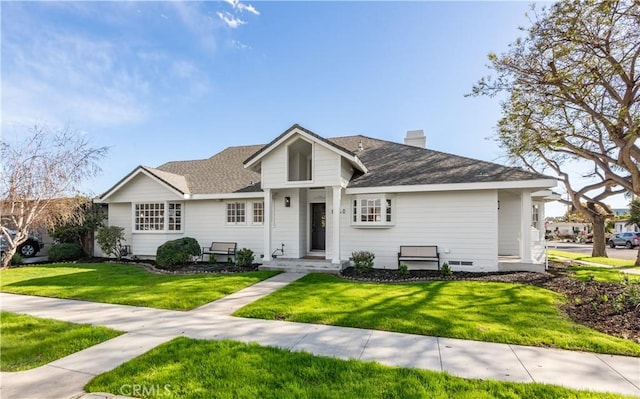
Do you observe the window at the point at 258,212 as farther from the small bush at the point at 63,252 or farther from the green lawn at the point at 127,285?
the small bush at the point at 63,252

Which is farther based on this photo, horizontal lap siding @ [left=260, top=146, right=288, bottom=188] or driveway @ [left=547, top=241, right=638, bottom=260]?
driveway @ [left=547, top=241, right=638, bottom=260]

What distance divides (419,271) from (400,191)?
2.93 m

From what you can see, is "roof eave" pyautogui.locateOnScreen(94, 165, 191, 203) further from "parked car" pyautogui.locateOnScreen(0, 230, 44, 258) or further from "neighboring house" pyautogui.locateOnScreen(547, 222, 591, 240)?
"neighboring house" pyautogui.locateOnScreen(547, 222, 591, 240)

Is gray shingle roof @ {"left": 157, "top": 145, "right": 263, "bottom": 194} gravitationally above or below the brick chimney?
below

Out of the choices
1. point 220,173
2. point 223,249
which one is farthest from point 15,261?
point 220,173

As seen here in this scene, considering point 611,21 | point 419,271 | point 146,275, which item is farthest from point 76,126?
point 611,21

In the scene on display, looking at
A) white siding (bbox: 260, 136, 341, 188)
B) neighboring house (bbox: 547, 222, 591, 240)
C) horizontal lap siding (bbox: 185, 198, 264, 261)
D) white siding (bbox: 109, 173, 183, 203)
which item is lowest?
neighboring house (bbox: 547, 222, 591, 240)

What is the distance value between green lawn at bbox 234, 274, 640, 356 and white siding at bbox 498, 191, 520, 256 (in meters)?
6.11

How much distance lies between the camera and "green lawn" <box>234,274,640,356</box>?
5.03 m

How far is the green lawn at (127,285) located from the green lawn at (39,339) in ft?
5.33

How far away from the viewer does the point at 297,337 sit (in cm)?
504

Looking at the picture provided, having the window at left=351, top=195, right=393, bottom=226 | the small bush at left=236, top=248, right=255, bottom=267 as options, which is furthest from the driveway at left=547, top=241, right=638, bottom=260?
the small bush at left=236, top=248, right=255, bottom=267

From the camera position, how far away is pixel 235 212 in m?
13.7

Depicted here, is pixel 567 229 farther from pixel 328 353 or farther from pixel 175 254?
pixel 328 353
